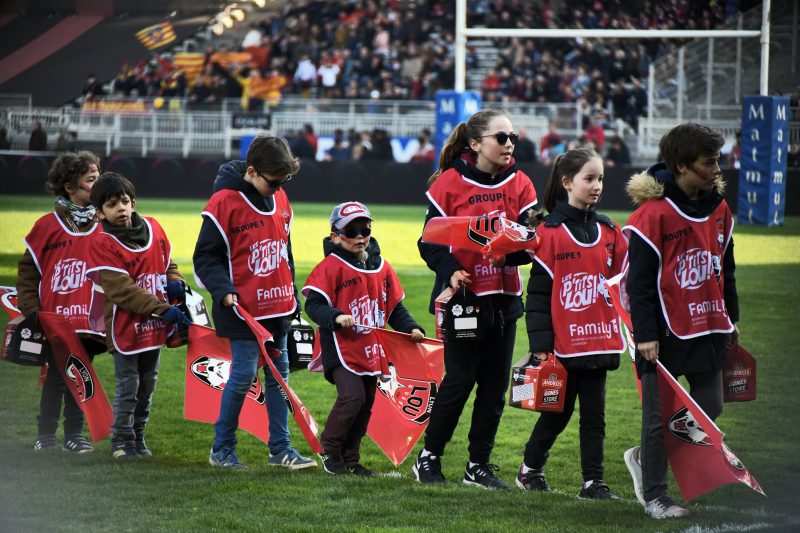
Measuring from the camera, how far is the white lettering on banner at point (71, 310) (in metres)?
5.85

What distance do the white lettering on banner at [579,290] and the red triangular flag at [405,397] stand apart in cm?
93

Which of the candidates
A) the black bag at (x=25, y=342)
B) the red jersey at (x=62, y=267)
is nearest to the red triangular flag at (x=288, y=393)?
the red jersey at (x=62, y=267)

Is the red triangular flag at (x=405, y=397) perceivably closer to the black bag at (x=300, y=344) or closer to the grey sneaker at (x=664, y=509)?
the black bag at (x=300, y=344)

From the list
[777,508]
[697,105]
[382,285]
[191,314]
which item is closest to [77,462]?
[191,314]

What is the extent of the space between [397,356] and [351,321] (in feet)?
1.67

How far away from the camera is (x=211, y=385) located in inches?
226

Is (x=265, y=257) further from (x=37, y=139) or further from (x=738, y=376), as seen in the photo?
(x=37, y=139)

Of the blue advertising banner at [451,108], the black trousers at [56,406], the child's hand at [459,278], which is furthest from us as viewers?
the blue advertising banner at [451,108]

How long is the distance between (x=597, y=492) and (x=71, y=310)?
292 cm

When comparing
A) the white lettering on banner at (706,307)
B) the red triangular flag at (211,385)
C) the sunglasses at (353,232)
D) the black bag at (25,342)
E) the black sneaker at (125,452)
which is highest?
the sunglasses at (353,232)

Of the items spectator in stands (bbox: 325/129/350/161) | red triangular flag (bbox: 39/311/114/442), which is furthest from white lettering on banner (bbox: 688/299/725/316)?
spectator in stands (bbox: 325/129/350/161)

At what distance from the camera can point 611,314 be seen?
4910mm

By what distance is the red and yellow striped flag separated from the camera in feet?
26.4

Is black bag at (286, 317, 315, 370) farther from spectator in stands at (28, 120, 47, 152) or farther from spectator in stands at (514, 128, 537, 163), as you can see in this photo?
spectator in stands at (514, 128, 537, 163)
